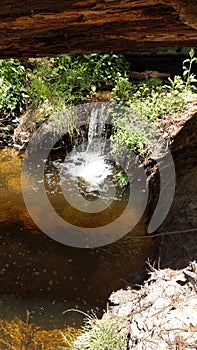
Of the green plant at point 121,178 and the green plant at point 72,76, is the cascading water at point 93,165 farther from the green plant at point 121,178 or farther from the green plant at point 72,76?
the green plant at point 72,76

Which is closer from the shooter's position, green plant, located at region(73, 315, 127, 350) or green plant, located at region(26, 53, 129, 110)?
green plant, located at region(73, 315, 127, 350)

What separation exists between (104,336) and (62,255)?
1.14 meters

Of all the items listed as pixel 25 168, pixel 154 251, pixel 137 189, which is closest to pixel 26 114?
pixel 25 168

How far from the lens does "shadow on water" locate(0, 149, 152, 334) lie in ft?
13.1

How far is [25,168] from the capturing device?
5.56 m

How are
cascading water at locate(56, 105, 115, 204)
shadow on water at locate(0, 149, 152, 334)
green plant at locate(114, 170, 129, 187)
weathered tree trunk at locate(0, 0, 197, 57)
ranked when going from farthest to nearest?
cascading water at locate(56, 105, 115, 204) → green plant at locate(114, 170, 129, 187) → shadow on water at locate(0, 149, 152, 334) → weathered tree trunk at locate(0, 0, 197, 57)

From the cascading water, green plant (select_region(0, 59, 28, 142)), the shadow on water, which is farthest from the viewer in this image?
green plant (select_region(0, 59, 28, 142))

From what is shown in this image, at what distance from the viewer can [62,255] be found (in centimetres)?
441

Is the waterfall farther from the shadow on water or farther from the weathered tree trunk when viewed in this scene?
the weathered tree trunk

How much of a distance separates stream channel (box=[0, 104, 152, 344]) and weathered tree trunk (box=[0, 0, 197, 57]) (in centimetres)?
198

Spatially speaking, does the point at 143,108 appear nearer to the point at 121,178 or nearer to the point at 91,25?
the point at 121,178

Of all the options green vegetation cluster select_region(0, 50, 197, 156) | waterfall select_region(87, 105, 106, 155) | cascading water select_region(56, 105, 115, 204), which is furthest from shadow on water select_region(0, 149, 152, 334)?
green vegetation cluster select_region(0, 50, 197, 156)

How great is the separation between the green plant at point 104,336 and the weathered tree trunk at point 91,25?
205cm

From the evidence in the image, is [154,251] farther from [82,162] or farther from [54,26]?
[54,26]
